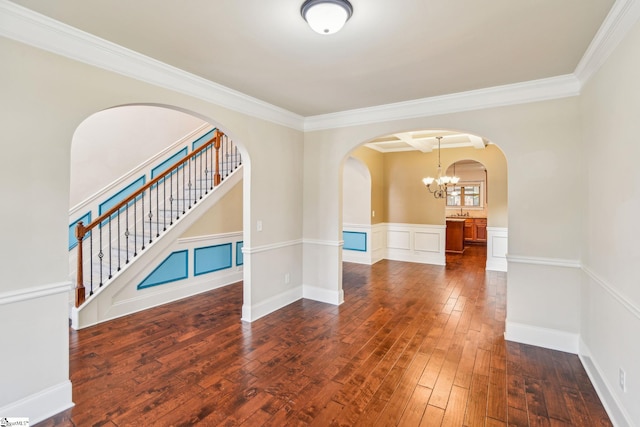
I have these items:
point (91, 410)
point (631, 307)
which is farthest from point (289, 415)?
point (631, 307)

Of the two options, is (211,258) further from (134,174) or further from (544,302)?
(544,302)

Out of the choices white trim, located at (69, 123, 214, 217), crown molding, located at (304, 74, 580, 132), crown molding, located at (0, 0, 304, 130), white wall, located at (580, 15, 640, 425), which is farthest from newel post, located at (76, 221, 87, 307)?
white wall, located at (580, 15, 640, 425)

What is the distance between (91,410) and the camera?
2139 mm

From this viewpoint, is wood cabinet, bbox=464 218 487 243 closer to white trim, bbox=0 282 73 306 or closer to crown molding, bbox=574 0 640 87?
crown molding, bbox=574 0 640 87

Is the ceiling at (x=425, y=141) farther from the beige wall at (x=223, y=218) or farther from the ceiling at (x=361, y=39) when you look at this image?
the beige wall at (x=223, y=218)

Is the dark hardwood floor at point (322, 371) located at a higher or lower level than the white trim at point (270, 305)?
lower

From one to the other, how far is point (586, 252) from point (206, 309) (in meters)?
4.32

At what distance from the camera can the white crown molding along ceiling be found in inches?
77.0

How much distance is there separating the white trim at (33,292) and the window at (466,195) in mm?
11263

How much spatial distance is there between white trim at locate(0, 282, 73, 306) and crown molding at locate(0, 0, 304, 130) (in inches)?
63.9

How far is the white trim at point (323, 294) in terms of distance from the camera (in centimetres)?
441

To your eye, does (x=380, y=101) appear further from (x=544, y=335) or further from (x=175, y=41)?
(x=544, y=335)

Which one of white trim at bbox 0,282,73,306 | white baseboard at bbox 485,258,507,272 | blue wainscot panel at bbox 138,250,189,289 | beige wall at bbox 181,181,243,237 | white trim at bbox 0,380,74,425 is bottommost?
white trim at bbox 0,380,74,425

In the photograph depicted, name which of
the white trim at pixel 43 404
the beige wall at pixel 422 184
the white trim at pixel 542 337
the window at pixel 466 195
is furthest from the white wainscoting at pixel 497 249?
the white trim at pixel 43 404
